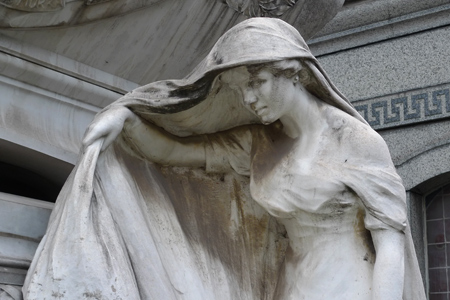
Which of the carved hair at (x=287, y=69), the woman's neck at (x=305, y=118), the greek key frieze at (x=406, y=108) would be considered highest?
the greek key frieze at (x=406, y=108)

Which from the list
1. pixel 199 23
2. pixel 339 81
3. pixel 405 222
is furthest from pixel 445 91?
pixel 405 222

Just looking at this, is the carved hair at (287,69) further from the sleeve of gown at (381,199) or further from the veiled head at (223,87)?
the sleeve of gown at (381,199)

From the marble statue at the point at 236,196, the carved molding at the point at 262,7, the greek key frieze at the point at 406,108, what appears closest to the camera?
the marble statue at the point at 236,196

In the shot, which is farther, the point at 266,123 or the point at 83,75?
the point at 83,75

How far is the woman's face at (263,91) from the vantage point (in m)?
2.61

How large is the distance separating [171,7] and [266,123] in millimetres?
744

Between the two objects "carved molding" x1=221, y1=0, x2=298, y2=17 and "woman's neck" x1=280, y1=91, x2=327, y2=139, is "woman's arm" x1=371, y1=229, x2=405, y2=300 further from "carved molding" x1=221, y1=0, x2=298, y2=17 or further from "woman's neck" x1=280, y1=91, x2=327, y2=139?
"carved molding" x1=221, y1=0, x2=298, y2=17

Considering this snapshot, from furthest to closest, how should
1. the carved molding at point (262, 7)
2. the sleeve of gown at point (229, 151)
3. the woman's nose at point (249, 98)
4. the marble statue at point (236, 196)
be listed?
1. the carved molding at point (262, 7)
2. the sleeve of gown at point (229, 151)
3. the woman's nose at point (249, 98)
4. the marble statue at point (236, 196)

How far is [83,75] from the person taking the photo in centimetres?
316

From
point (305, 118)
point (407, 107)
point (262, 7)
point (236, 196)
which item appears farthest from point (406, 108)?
point (305, 118)

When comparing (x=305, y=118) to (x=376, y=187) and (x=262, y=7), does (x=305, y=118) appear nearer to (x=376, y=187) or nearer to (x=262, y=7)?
(x=376, y=187)

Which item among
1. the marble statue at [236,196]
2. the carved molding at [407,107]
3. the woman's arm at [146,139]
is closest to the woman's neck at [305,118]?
the marble statue at [236,196]

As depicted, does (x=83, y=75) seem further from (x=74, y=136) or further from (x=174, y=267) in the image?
(x=174, y=267)

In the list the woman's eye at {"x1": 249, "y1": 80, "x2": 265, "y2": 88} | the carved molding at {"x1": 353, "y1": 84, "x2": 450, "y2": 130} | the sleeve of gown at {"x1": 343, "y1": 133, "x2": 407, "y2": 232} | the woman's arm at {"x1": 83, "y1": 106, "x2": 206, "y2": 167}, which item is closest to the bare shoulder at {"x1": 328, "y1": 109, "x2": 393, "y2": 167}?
the sleeve of gown at {"x1": 343, "y1": 133, "x2": 407, "y2": 232}
